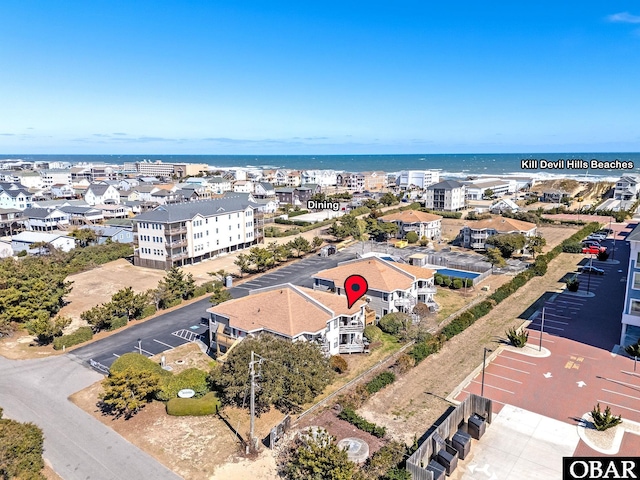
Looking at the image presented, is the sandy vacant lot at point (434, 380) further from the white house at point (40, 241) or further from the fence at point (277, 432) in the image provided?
the white house at point (40, 241)

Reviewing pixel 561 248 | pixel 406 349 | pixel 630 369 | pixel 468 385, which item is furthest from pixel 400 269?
pixel 561 248

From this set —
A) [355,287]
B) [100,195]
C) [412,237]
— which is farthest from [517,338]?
[100,195]

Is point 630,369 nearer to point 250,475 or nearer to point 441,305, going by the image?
point 441,305

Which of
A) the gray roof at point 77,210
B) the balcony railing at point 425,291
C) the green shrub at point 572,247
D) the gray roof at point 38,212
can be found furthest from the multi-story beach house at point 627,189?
the gray roof at point 38,212

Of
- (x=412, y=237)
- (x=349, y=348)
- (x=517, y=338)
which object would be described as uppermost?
(x=412, y=237)

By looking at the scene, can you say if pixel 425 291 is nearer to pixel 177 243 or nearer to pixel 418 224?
pixel 418 224

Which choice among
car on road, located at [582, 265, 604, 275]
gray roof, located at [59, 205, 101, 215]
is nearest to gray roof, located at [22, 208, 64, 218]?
gray roof, located at [59, 205, 101, 215]

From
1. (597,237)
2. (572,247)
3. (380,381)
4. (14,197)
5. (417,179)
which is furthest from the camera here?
(417,179)
